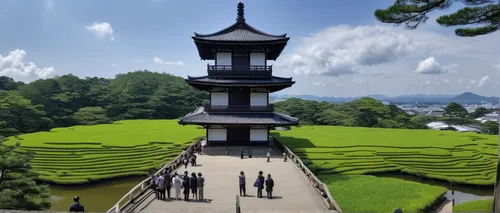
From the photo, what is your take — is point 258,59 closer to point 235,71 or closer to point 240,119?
point 235,71

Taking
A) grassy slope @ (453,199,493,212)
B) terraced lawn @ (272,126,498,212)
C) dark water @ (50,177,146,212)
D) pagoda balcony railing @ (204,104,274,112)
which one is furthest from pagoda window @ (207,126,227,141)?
grassy slope @ (453,199,493,212)

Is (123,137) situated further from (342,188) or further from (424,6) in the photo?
(424,6)

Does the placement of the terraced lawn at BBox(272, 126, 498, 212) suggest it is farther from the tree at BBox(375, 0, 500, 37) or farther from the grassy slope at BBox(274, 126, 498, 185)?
the tree at BBox(375, 0, 500, 37)

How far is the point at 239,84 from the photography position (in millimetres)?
27875

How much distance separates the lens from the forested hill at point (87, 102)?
59.9 meters

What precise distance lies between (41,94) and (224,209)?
7375cm

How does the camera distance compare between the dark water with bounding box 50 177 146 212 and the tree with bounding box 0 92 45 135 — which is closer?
the dark water with bounding box 50 177 146 212

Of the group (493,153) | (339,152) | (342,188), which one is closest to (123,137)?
(339,152)

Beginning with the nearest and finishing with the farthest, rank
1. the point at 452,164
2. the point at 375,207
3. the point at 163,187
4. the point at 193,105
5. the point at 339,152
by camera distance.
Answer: the point at 163,187 → the point at 375,207 → the point at 452,164 → the point at 339,152 → the point at 193,105

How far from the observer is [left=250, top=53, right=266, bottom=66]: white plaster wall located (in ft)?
98.6

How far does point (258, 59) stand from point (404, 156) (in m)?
17.8

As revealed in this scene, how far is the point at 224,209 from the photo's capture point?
13430 mm

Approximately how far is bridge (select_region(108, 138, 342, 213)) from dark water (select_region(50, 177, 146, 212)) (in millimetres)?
3653

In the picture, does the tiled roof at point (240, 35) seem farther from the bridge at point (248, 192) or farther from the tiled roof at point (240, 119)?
the bridge at point (248, 192)
